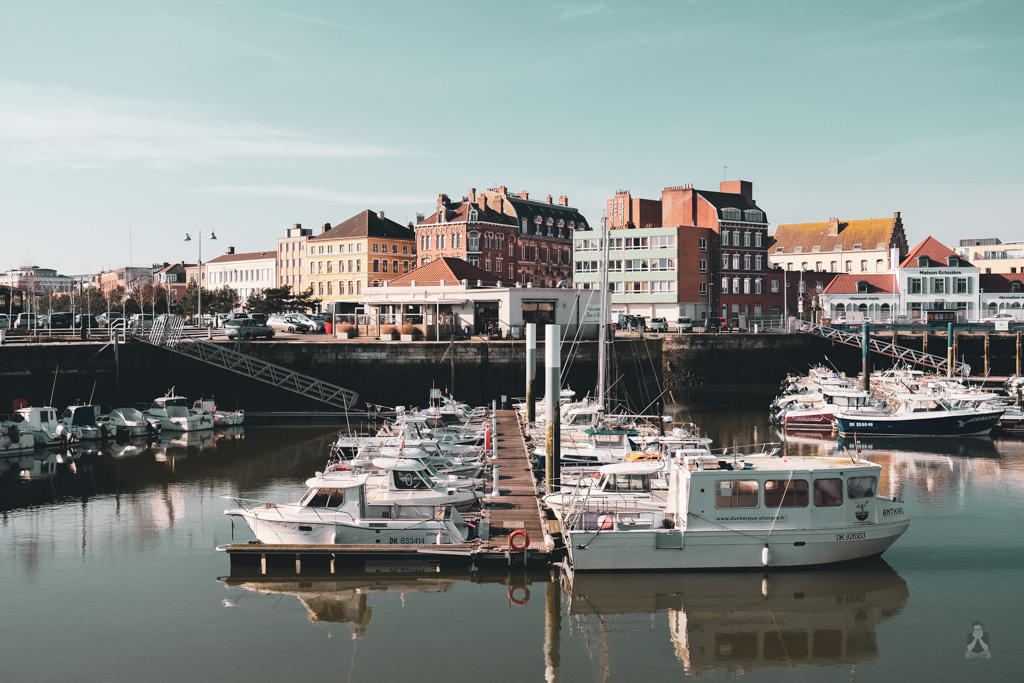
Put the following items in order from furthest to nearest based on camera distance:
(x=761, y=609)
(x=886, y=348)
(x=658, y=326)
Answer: (x=658, y=326)
(x=886, y=348)
(x=761, y=609)

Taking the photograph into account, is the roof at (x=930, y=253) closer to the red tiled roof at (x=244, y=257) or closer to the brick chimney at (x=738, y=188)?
the brick chimney at (x=738, y=188)

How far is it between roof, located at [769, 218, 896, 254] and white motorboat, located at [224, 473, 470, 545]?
9595cm

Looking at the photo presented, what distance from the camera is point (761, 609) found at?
2023cm

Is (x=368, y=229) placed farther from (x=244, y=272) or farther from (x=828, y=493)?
(x=828, y=493)

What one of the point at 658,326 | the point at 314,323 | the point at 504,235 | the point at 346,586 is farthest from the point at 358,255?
the point at 346,586

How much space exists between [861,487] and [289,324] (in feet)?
177

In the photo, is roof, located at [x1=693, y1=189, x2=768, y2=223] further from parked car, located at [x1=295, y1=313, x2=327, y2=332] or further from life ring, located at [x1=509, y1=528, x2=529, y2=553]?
life ring, located at [x1=509, y1=528, x2=529, y2=553]

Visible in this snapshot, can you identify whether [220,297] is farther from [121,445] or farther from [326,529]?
[326,529]

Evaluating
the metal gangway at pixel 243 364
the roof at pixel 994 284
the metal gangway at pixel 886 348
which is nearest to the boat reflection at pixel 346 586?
the metal gangway at pixel 243 364

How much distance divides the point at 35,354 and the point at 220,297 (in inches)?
2341

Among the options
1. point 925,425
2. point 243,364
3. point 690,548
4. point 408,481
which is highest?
point 243,364

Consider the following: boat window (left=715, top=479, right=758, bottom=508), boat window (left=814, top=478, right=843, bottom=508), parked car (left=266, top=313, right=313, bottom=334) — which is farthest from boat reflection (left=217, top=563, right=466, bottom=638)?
parked car (left=266, top=313, right=313, bottom=334)

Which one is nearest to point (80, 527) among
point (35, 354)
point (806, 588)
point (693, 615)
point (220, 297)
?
point (693, 615)

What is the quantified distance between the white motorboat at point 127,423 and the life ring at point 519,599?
28750 mm
